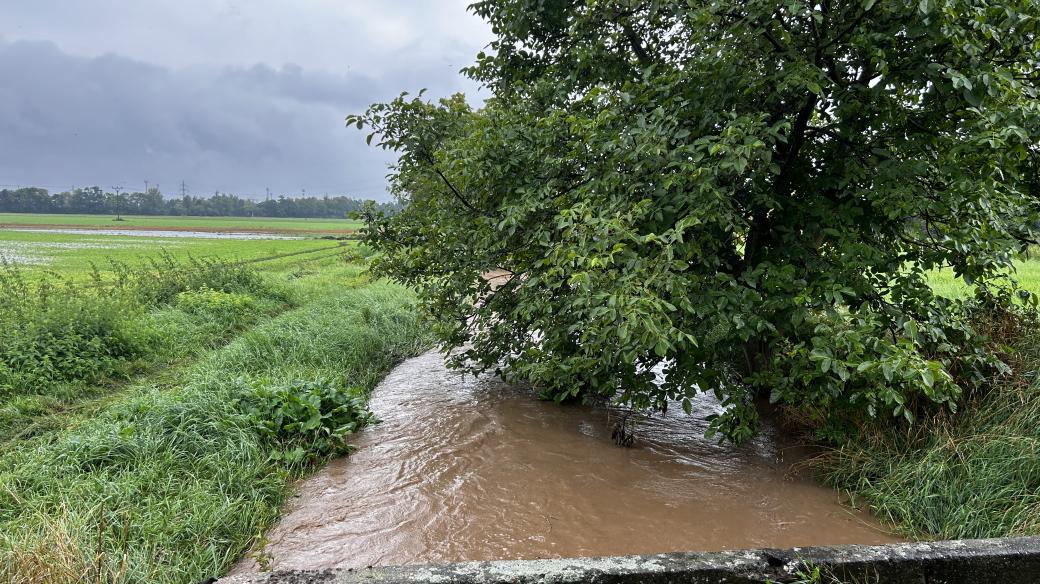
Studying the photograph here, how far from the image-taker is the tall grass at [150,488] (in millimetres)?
3381

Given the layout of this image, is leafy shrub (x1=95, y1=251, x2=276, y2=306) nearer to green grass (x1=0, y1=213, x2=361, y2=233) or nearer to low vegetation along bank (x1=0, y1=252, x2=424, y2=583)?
low vegetation along bank (x1=0, y1=252, x2=424, y2=583)

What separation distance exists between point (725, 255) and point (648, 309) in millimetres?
1789

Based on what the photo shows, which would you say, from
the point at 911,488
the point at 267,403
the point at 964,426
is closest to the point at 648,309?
the point at 911,488

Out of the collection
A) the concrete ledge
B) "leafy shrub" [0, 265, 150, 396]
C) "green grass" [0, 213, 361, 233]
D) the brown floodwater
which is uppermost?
"green grass" [0, 213, 361, 233]

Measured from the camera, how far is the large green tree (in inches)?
153

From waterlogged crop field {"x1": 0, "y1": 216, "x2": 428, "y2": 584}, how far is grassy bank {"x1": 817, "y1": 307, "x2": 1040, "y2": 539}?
462 centimetres

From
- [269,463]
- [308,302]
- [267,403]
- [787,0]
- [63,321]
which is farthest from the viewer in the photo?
[308,302]

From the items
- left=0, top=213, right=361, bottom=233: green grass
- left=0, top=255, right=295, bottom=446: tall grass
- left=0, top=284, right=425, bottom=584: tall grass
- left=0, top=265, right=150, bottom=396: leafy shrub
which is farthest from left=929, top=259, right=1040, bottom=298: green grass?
left=0, top=213, right=361, bottom=233: green grass

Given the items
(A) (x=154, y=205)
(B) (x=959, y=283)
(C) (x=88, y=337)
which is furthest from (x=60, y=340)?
(A) (x=154, y=205)

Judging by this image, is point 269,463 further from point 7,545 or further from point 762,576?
point 762,576

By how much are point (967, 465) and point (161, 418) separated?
6.53 metres

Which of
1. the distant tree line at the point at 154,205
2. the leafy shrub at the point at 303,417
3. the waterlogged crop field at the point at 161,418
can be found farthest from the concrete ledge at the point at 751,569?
the distant tree line at the point at 154,205

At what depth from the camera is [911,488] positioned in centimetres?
430

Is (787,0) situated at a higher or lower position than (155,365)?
higher
